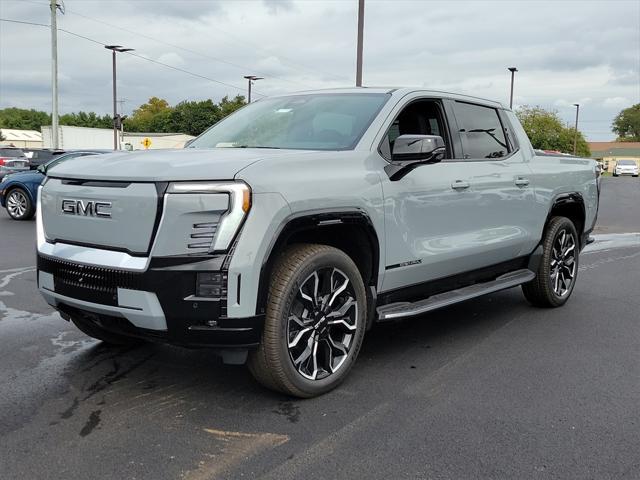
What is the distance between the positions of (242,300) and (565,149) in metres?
68.3

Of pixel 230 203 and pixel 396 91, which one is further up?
pixel 396 91

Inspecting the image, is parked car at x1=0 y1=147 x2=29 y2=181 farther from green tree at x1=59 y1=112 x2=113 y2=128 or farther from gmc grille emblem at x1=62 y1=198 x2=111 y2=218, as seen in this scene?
green tree at x1=59 y1=112 x2=113 y2=128

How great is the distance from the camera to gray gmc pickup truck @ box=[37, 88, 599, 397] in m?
3.32

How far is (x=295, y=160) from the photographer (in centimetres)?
372

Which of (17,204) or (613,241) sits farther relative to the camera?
(17,204)

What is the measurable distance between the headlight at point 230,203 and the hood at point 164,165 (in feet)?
0.12

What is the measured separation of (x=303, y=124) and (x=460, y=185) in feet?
3.95

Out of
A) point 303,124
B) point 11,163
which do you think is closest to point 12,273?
point 303,124

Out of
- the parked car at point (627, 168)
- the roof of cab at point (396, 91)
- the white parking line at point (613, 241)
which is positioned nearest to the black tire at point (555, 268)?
the roof of cab at point (396, 91)

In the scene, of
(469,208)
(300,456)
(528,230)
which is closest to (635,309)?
(528,230)

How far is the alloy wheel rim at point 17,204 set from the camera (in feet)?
48.1

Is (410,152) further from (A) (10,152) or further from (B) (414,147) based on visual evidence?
(A) (10,152)

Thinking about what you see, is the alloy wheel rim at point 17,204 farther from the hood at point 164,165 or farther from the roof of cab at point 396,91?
the hood at point 164,165

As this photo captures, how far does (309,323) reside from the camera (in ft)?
12.6
